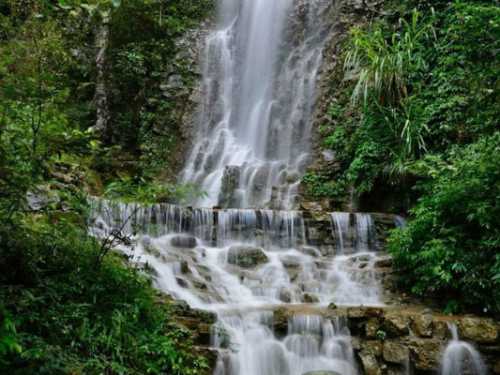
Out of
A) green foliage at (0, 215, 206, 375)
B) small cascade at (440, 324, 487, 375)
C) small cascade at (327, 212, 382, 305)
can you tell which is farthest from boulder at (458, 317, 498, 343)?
green foliage at (0, 215, 206, 375)

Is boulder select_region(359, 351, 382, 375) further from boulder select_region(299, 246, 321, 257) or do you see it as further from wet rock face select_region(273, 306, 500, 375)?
boulder select_region(299, 246, 321, 257)

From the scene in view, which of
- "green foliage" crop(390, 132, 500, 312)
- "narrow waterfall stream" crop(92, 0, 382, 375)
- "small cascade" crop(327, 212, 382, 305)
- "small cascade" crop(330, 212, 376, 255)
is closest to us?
"narrow waterfall stream" crop(92, 0, 382, 375)

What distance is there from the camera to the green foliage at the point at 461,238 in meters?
5.90

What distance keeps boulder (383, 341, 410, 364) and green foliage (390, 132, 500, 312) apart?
1382mm

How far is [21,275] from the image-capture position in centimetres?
398

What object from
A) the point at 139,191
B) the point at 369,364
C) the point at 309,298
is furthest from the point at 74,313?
the point at 309,298

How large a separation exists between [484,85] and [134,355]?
5.59 metres

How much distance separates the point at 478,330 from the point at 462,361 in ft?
1.50

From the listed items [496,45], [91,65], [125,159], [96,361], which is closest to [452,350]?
[96,361]

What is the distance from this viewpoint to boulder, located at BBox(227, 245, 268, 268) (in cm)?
782

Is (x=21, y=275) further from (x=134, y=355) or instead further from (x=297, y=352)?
(x=297, y=352)

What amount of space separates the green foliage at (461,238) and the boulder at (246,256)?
87.6 inches

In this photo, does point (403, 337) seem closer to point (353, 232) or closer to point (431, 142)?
point (353, 232)

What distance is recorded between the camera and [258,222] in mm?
8766
